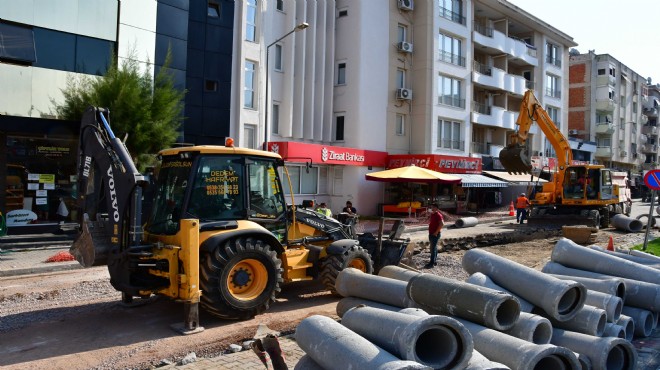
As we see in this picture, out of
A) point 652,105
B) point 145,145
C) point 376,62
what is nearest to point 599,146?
point 652,105

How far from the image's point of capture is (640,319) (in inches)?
291

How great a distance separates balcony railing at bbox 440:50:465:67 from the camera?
33125 mm

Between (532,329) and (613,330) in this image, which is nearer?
(532,329)

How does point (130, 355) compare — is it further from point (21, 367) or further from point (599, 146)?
point (599, 146)

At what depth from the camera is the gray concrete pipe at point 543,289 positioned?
20.3 feet

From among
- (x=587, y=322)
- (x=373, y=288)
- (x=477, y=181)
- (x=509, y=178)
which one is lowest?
(x=587, y=322)

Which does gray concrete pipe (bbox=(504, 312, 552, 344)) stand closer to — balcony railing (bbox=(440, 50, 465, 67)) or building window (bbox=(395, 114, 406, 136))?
building window (bbox=(395, 114, 406, 136))

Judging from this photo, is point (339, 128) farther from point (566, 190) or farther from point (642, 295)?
point (642, 295)

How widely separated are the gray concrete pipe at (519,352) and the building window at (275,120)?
21784 millimetres

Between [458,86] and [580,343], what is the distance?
30219 millimetres

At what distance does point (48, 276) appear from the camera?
11945 millimetres

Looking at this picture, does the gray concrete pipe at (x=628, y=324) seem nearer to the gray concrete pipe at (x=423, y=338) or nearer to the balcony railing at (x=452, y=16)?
the gray concrete pipe at (x=423, y=338)

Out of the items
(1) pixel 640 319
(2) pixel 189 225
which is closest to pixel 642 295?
(1) pixel 640 319

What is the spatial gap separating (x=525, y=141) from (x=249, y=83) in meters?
12.2
